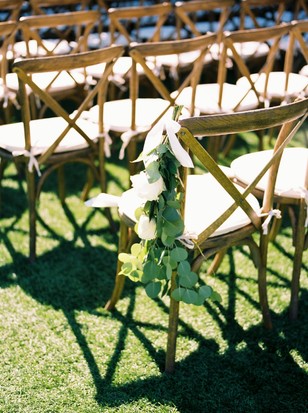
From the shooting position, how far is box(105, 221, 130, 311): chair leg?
8.91 ft

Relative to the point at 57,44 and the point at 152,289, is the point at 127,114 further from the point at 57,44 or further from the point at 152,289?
the point at 152,289

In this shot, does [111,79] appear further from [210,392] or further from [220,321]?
[210,392]

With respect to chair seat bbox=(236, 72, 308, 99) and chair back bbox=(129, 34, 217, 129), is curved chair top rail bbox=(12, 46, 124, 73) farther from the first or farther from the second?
chair seat bbox=(236, 72, 308, 99)

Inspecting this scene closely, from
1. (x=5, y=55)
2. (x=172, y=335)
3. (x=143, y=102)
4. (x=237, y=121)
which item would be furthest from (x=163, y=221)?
(x=5, y=55)

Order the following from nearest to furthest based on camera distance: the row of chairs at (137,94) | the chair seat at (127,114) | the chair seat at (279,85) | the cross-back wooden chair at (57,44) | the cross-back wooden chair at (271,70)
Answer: the row of chairs at (137,94)
the cross-back wooden chair at (271,70)
the chair seat at (127,114)
the cross-back wooden chair at (57,44)
the chair seat at (279,85)

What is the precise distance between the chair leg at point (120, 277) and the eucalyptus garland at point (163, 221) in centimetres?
36

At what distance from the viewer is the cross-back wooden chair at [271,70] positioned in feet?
11.1

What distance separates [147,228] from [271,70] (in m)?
2.26

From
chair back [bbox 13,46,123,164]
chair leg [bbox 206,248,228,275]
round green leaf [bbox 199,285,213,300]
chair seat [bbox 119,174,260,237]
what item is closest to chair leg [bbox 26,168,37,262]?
chair back [bbox 13,46,123,164]

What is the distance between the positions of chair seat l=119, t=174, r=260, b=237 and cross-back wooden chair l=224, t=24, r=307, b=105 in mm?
937

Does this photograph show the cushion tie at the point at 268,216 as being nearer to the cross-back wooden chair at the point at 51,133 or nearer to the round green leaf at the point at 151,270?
the round green leaf at the point at 151,270

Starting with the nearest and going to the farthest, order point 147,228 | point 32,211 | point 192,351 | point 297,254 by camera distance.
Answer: point 147,228 → point 192,351 → point 297,254 → point 32,211

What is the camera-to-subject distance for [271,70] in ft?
13.3

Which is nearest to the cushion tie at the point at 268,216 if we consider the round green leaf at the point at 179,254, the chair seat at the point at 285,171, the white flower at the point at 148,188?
the chair seat at the point at 285,171
